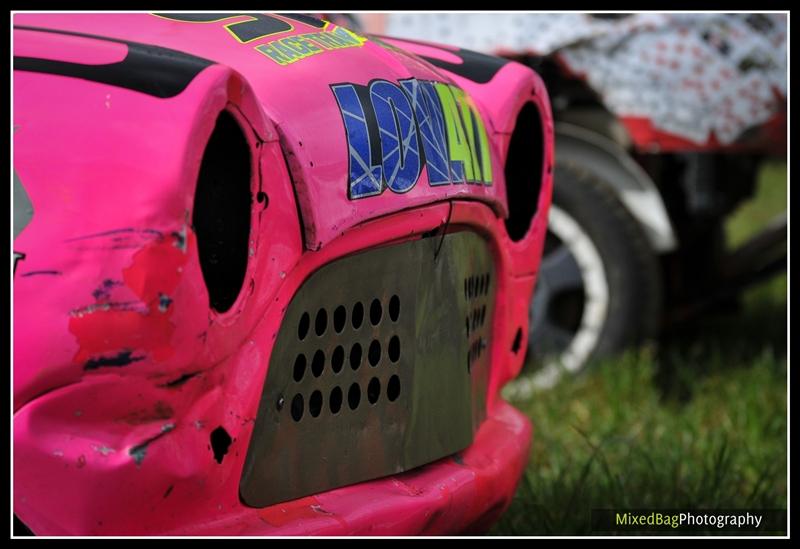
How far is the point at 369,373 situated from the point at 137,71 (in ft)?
1.98

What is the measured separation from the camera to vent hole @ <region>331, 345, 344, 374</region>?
1.71m

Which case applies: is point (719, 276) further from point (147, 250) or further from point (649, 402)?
point (147, 250)

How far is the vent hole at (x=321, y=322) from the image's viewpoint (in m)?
1.66

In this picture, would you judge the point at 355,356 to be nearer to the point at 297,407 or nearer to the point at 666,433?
the point at 297,407

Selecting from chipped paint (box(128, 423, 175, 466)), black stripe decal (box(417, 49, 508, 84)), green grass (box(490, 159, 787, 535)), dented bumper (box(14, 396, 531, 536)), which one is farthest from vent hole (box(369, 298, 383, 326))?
green grass (box(490, 159, 787, 535))

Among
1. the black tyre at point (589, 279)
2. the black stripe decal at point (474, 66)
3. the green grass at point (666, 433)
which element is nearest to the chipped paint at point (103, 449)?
the black stripe decal at point (474, 66)

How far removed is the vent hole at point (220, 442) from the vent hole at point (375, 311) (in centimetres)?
34

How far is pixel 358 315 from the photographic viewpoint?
1.75 metres

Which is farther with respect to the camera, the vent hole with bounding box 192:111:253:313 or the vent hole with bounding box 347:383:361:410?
the vent hole with bounding box 347:383:361:410

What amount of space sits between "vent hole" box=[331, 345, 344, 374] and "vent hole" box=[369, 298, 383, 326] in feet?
0.25

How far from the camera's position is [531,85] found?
2.25 metres

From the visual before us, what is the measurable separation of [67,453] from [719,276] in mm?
3541

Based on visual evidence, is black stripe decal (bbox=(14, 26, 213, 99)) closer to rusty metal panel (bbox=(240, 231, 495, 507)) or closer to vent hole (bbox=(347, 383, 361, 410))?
rusty metal panel (bbox=(240, 231, 495, 507))

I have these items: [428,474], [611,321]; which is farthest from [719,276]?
[428,474]
